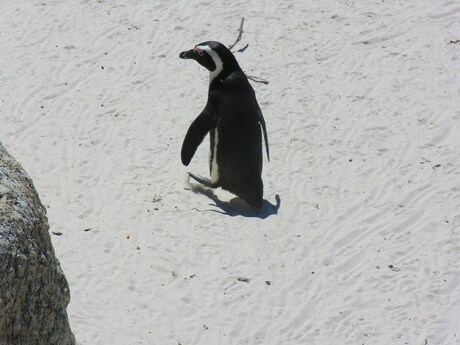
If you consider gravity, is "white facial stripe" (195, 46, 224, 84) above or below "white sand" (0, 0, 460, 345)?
above

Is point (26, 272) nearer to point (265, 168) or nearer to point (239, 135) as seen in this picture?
point (239, 135)

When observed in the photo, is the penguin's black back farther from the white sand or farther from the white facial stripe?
the white sand

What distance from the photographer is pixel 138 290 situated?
4.89 metres

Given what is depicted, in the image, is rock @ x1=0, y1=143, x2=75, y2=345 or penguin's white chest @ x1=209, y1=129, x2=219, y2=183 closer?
rock @ x1=0, y1=143, x2=75, y2=345

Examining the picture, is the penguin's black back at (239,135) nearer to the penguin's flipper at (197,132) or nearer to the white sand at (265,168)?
the penguin's flipper at (197,132)

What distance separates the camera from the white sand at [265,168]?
15.9ft

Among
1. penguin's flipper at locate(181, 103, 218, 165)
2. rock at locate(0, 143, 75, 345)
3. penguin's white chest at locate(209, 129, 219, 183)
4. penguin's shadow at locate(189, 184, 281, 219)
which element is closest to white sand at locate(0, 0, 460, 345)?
penguin's shadow at locate(189, 184, 281, 219)

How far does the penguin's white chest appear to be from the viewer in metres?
Result: 6.01

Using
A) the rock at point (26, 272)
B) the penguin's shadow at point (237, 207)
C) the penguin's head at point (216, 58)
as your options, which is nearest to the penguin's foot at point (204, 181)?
the penguin's shadow at point (237, 207)

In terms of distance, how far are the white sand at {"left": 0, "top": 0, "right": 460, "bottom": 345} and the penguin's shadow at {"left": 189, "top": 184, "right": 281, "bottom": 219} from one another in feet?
0.12

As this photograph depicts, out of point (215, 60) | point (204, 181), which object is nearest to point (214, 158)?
point (204, 181)

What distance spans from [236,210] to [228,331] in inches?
56.6

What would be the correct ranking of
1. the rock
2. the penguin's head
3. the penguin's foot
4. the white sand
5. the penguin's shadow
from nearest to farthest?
the rock
the white sand
the penguin's shadow
the penguin's head
the penguin's foot

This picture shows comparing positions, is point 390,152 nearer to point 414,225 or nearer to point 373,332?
point 414,225
